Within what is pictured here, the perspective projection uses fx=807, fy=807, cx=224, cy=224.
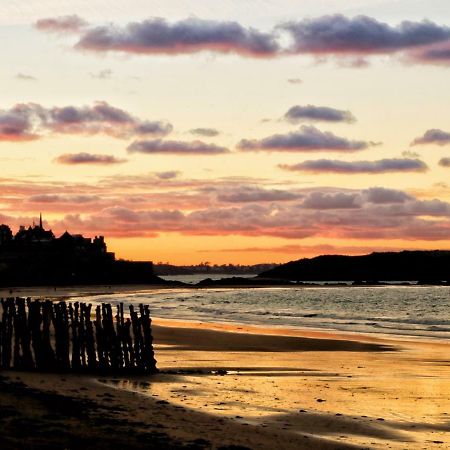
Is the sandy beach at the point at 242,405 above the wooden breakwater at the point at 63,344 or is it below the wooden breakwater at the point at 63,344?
below

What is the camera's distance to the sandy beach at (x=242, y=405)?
1156 cm

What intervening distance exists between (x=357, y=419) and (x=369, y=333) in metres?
26.7

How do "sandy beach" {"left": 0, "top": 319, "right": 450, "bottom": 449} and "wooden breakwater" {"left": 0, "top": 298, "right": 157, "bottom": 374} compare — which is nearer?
"sandy beach" {"left": 0, "top": 319, "right": 450, "bottom": 449}

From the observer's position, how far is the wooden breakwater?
19.4 meters

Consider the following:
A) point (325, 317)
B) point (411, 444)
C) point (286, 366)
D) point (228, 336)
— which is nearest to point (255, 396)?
point (411, 444)

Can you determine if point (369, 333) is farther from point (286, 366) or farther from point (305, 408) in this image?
point (305, 408)

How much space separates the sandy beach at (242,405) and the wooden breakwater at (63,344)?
3.30 feet

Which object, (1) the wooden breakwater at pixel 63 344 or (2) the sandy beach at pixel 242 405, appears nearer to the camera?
(2) the sandy beach at pixel 242 405

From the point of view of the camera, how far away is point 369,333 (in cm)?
4050

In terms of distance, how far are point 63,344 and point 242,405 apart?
600cm

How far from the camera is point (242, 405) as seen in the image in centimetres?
1534

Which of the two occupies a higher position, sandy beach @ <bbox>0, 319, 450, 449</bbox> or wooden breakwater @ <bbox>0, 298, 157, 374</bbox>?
wooden breakwater @ <bbox>0, 298, 157, 374</bbox>

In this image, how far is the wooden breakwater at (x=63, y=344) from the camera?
19.4 metres

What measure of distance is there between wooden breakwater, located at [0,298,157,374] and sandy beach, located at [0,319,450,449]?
1.01 m
